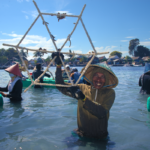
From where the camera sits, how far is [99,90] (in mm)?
2684

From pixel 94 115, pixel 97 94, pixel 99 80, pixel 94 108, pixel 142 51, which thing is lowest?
pixel 94 115

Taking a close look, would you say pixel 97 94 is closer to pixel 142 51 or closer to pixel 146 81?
pixel 146 81

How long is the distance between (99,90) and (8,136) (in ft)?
8.11

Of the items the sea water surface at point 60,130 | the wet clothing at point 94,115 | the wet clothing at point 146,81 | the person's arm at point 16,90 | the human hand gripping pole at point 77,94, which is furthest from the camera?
the wet clothing at point 146,81

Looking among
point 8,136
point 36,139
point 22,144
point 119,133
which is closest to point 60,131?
point 36,139

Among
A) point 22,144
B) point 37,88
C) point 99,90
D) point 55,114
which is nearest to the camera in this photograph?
point 99,90

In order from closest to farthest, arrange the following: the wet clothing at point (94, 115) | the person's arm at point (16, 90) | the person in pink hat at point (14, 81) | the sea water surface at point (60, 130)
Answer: the wet clothing at point (94, 115), the sea water surface at point (60, 130), the person in pink hat at point (14, 81), the person's arm at point (16, 90)

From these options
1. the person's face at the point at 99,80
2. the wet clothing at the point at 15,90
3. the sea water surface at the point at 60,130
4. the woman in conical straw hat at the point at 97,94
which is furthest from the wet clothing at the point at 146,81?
the wet clothing at the point at 15,90

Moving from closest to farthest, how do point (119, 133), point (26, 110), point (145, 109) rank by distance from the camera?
point (119, 133)
point (26, 110)
point (145, 109)

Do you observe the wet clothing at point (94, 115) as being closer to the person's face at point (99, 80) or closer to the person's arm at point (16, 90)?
the person's face at point (99, 80)

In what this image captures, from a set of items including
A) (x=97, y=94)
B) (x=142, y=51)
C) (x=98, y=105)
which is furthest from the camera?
(x=142, y=51)

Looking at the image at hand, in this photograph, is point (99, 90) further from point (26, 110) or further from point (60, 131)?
point (26, 110)

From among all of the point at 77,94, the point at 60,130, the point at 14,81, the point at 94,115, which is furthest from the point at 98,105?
the point at 14,81

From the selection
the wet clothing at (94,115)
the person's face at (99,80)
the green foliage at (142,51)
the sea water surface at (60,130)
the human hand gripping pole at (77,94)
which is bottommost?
the sea water surface at (60,130)
